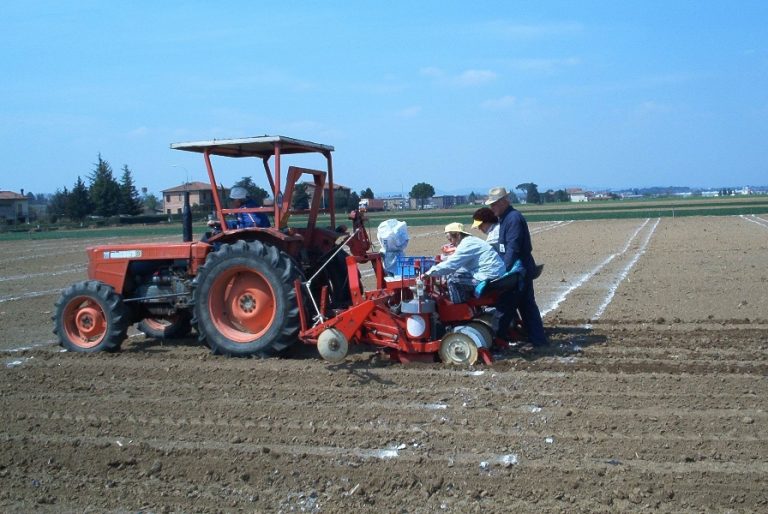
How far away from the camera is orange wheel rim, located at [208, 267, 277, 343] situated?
297 inches

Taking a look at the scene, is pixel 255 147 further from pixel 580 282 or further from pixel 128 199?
pixel 128 199

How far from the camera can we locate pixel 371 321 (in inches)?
277

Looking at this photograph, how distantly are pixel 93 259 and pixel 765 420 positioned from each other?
658 centimetres

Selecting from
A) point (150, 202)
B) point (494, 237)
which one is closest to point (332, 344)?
point (494, 237)

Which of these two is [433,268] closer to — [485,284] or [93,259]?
[485,284]

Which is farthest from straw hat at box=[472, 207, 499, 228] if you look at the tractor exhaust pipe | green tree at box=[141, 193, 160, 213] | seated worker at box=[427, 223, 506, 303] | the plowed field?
green tree at box=[141, 193, 160, 213]

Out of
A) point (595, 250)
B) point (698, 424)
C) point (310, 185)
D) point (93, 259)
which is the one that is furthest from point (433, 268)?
point (595, 250)

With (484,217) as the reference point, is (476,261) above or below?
below

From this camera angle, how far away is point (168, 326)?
8.93 meters

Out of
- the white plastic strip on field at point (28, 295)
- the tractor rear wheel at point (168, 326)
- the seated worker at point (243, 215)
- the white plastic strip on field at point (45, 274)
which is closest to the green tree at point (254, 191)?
the seated worker at point (243, 215)

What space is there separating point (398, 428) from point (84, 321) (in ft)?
14.0

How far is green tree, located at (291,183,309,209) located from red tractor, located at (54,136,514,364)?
3.0 inches

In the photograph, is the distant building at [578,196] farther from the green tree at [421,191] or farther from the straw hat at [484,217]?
the straw hat at [484,217]

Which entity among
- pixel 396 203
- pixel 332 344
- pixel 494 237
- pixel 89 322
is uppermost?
Result: pixel 396 203
